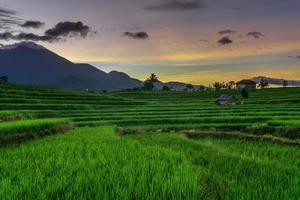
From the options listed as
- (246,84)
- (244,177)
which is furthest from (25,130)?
(246,84)

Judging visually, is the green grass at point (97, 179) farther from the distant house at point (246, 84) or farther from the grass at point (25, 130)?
the distant house at point (246, 84)

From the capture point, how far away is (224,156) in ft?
38.7

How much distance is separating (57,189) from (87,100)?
5292cm

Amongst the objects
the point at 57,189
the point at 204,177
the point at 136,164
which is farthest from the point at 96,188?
the point at 204,177

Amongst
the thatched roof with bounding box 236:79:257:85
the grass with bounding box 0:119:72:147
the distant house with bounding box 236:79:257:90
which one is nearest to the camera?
the grass with bounding box 0:119:72:147

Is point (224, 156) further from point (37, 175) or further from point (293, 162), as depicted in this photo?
point (37, 175)

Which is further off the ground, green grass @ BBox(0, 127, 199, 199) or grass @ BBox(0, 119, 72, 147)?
green grass @ BBox(0, 127, 199, 199)

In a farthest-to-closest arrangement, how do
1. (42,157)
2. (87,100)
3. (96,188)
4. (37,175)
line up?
(87,100) < (42,157) < (37,175) < (96,188)

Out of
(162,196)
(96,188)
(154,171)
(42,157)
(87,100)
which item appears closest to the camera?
(162,196)

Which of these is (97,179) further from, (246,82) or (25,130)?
(246,82)

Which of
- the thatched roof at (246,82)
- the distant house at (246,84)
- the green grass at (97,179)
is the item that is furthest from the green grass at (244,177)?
the thatched roof at (246,82)

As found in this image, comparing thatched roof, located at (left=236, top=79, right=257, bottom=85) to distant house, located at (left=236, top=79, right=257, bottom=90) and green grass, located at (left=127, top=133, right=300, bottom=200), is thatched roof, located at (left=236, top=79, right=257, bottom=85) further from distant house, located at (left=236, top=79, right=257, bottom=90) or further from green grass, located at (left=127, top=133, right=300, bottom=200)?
green grass, located at (left=127, top=133, right=300, bottom=200)

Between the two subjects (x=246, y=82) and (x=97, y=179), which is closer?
(x=97, y=179)

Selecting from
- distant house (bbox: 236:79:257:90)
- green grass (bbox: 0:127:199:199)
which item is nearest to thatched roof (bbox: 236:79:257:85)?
distant house (bbox: 236:79:257:90)
